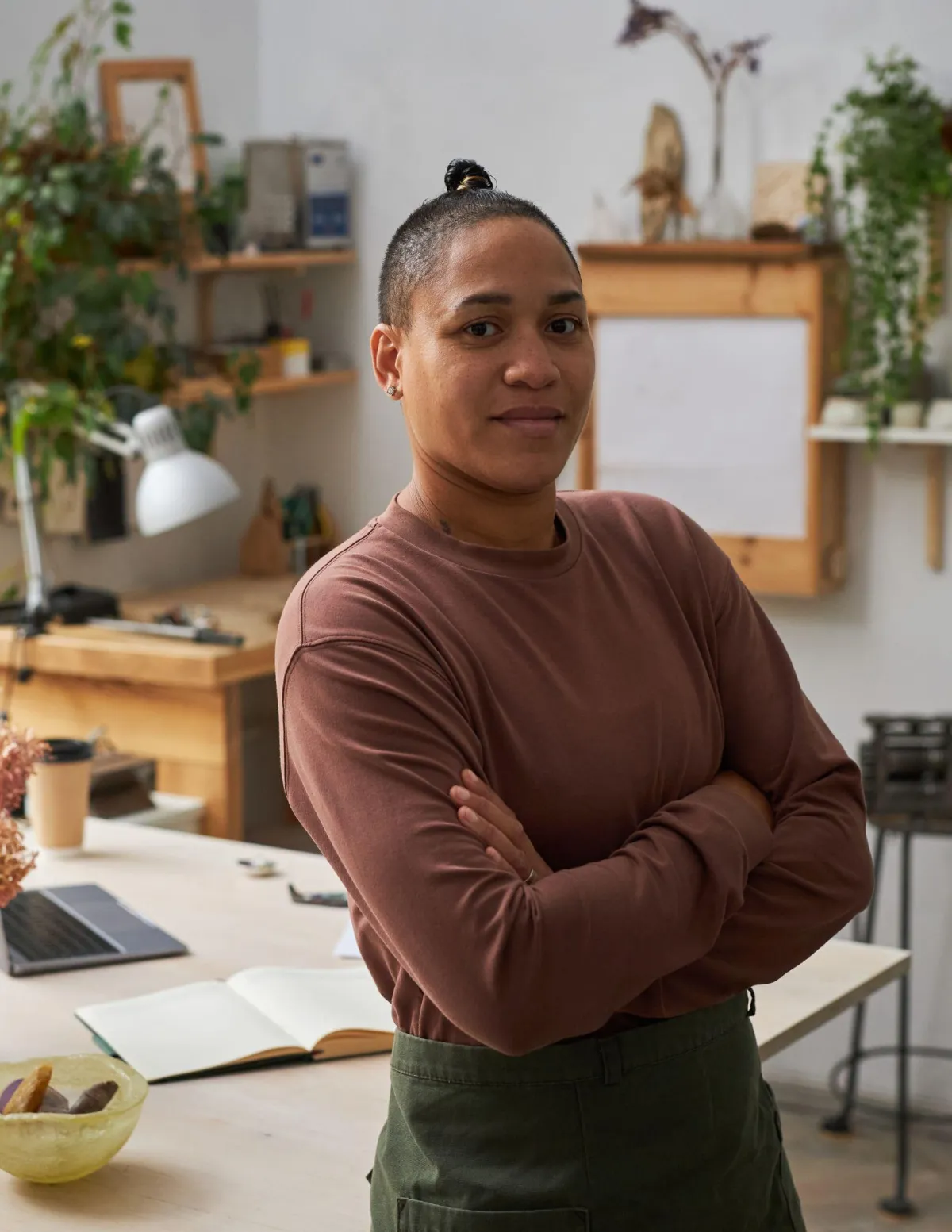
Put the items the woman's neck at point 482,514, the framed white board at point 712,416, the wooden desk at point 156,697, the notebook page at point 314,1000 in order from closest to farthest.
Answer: the woman's neck at point 482,514
the notebook page at point 314,1000
the wooden desk at point 156,697
the framed white board at point 712,416

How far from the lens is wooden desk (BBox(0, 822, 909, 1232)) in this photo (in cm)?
151

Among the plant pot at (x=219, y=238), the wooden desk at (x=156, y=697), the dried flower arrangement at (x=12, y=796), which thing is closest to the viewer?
the dried flower arrangement at (x=12, y=796)

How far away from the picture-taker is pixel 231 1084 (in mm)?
1773

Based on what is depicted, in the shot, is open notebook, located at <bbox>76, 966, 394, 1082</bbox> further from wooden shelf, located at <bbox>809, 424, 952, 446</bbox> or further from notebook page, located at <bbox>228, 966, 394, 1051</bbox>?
wooden shelf, located at <bbox>809, 424, 952, 446</bbox>

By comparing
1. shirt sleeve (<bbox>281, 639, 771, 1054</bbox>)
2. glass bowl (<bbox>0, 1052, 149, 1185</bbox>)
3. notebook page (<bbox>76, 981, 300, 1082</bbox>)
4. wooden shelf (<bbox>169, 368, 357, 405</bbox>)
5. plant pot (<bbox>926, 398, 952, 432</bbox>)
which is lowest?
notebook page (<bbox>76, 981, 300, 1082</bbox>)

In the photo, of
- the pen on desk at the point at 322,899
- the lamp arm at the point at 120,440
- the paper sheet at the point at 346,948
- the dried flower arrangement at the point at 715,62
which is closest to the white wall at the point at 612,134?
the dried flower arrangement at the point at 715,62

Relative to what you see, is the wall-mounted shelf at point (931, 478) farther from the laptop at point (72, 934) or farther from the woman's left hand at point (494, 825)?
the woman's left hand at point (494, 825)

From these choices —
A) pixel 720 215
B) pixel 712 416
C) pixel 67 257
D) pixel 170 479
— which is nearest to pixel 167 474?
pixel 170 479

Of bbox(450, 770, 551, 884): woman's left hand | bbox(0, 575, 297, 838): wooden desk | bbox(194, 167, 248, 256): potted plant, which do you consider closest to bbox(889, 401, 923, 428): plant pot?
bbox(0, 575, 297, 838): wooden desk

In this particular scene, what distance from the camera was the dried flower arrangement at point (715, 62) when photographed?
3.99 m

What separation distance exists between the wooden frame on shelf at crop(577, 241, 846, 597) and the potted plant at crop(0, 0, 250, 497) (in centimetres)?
105

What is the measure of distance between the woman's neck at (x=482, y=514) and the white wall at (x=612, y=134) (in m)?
2.79

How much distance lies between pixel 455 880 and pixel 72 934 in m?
1.13

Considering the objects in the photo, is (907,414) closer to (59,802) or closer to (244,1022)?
(59,802)
